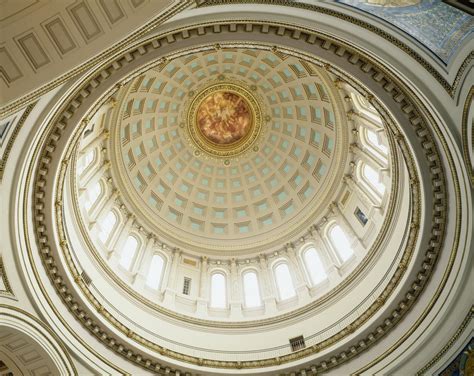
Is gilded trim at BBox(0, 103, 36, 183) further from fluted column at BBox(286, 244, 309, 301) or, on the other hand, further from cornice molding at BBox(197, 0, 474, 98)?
fluted column at BBox(286, 244, 309, 301)

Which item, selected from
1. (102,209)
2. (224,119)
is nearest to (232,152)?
(224,119)

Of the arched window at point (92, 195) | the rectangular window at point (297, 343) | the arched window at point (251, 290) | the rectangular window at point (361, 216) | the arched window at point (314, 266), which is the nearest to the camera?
the rectangular window at point (297, 343)

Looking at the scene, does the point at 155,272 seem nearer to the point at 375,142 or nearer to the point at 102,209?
the point at 102,209

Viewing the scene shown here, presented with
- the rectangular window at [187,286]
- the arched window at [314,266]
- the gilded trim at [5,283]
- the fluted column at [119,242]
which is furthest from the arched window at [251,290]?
the gilded trim at [5,283]

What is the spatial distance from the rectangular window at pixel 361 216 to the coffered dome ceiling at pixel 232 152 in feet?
10.8

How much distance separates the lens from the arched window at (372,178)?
76.1 ft

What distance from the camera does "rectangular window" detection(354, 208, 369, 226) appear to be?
23998mm

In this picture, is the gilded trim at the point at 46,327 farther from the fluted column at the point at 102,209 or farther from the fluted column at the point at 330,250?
the fluted column at the point at 330,250

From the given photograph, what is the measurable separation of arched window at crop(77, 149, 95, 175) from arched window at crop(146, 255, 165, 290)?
24.0 ft

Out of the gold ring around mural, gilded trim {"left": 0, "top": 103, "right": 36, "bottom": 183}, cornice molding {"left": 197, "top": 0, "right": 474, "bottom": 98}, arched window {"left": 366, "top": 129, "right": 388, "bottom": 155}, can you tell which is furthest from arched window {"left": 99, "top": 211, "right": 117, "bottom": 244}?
arched window {"left": 366, "top": 129, "right": 388, "bottom": 155}

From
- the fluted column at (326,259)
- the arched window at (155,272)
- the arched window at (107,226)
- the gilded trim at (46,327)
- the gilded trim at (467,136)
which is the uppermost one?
the arched window at (107,226)

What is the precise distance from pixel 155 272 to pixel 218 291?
164 inches

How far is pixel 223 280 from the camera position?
27.9 m

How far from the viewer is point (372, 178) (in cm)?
2467
